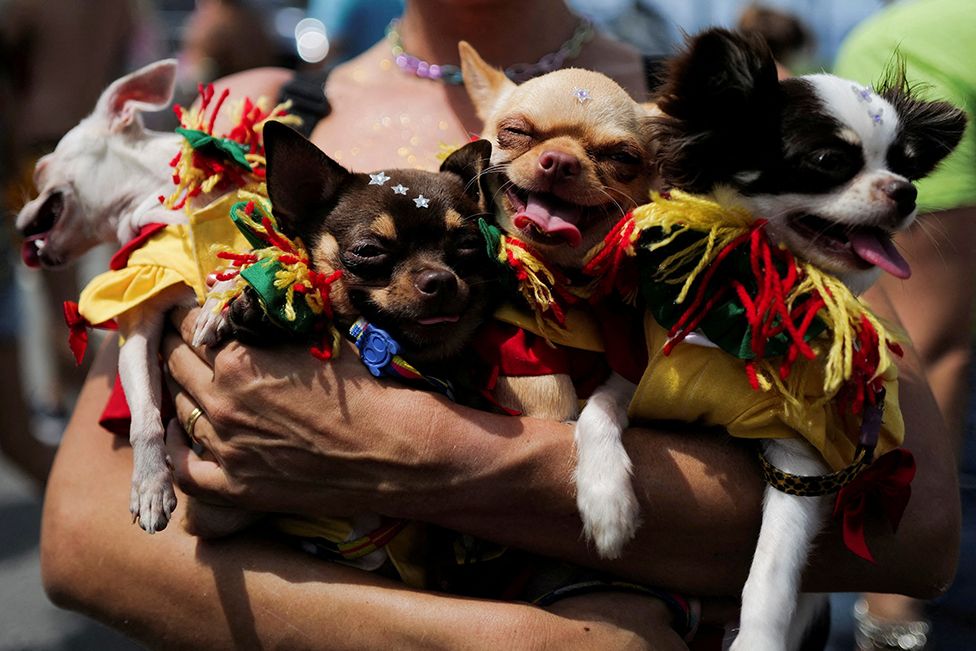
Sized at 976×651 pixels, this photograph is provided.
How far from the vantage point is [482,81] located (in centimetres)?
195

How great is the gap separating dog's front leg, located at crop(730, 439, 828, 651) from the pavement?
228 centimetres

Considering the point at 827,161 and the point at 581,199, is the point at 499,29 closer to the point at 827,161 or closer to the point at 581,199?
the point at 581,199

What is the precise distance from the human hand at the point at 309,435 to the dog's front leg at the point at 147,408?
0.07 meters

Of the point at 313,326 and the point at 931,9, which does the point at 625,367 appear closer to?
the point at 313,326

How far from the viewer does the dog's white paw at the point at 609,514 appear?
4.86 feet

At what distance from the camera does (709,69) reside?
1497 millimetres

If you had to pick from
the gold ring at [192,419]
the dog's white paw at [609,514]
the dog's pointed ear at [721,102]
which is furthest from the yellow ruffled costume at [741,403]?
the gold ring at [192,419]

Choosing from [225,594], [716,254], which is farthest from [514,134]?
[225,594]

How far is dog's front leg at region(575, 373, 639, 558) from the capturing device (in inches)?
58.4

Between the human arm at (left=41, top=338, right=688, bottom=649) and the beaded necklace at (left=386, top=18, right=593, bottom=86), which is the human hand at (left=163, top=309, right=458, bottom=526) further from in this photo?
the beaded necklace at (left=386, top=18, right=593, bottom=86)

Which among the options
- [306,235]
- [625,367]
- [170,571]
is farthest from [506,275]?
[170,571]

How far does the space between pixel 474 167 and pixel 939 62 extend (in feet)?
3.20

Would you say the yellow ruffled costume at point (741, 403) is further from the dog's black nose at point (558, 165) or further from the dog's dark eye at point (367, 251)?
the dog's dark eye at point (367, 251)

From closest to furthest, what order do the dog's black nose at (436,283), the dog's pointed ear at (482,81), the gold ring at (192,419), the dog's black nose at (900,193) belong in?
the dog's black nose at (900,193) < the dog's black nose at (436,283) < the gold ring at (192,419) < the dog's pointed ear at (482,81)
